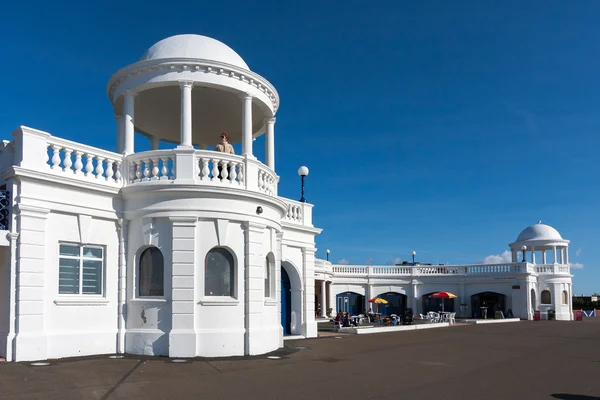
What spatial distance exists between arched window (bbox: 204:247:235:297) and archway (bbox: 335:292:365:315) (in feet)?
107

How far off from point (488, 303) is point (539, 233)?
8.32m

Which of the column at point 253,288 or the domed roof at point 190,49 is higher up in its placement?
the domed roof at point 190,49

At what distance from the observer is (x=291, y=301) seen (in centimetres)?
2303

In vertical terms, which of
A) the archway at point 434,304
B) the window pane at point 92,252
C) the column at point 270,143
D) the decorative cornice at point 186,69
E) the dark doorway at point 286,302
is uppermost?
the decorative cornice at point 186,69

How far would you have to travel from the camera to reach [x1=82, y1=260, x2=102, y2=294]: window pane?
15.1 metres

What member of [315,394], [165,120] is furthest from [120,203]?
[315,394]

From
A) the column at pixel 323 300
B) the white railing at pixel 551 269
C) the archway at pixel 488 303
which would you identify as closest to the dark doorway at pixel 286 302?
the column at pixel 323 300

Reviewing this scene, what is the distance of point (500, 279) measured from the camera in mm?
46188

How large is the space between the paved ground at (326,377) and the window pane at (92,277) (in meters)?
1.83

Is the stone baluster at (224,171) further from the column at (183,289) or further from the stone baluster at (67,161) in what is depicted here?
the stone baluster at (67,161)

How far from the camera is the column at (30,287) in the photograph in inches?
529

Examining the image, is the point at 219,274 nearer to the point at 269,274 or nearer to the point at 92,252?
the point at 269,274

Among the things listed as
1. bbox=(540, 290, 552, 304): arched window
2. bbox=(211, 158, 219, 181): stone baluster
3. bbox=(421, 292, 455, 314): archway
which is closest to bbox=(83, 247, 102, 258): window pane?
bbox=(211, 158, 219, 181): stone baluster

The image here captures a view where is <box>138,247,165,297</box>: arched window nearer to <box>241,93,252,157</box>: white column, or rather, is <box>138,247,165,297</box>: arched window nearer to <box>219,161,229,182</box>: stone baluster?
<box>219,161,229,182</box>: stone baluster
